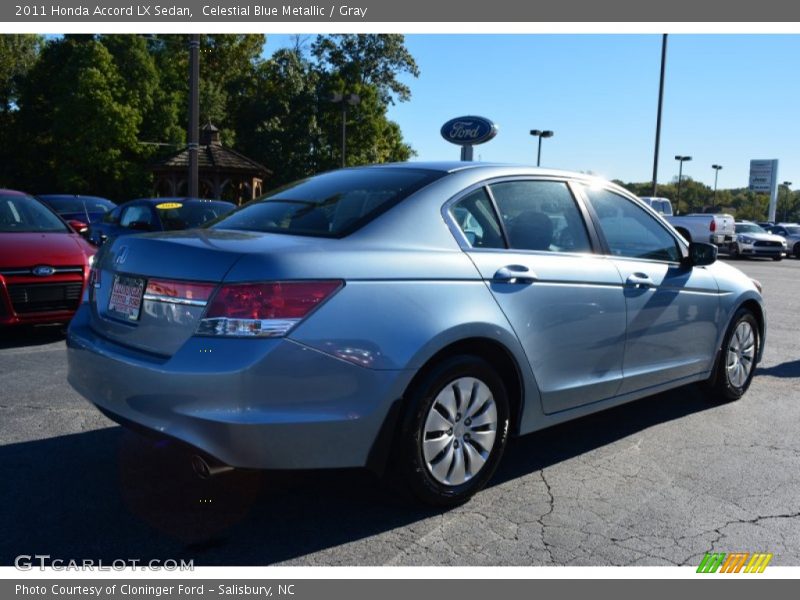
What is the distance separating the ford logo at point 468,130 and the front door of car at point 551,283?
9.66m

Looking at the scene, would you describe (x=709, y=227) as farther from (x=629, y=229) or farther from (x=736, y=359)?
(x=629, y=229)

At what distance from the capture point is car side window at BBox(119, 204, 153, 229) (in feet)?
37.1

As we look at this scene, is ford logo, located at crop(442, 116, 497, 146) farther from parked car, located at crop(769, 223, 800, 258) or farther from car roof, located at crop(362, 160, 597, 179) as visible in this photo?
parked car, located at crop(769, 223, 800, 258)

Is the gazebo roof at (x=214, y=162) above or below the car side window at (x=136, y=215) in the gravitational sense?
above

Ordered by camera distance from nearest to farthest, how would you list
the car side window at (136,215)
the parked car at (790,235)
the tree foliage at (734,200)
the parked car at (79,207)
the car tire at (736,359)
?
the car tire at (736,359)
the car side window at (136,215)
the parked car at (79,207)
the parked car at (790,235)
the tree foliage at (734,200)

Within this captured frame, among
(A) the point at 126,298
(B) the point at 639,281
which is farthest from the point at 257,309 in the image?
(B) the point at 639,281

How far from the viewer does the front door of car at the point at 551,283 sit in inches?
151

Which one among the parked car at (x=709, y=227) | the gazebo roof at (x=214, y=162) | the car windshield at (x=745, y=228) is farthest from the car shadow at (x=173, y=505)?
the car windshield at (x=745, y=228)

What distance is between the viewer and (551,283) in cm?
400

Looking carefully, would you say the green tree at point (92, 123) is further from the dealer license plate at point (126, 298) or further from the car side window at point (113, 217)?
the dealer license plate at point (126, 298)

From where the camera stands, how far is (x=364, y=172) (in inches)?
169

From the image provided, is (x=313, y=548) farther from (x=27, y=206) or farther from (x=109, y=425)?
(x=27, y=206)

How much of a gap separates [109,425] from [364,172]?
7.28 ft

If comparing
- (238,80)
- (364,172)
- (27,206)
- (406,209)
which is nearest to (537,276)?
(406,209)
